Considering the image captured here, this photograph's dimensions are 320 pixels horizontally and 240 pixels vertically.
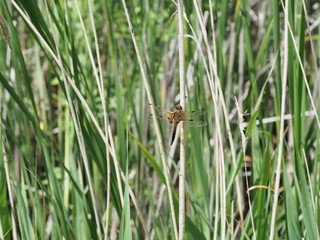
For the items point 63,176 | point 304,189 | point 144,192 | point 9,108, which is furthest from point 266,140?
point 144,192

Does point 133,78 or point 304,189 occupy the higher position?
point 133,78

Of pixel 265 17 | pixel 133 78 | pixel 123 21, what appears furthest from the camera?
pixel 265 17

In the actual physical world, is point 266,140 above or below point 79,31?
below

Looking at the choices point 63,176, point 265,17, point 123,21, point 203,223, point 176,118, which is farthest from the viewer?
point 265,17

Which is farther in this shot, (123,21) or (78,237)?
(123,21)

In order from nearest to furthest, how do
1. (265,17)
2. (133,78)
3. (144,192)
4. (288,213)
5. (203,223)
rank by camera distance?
(288,213) → (203,223) → (133,78) → (144,192) → (265,17)

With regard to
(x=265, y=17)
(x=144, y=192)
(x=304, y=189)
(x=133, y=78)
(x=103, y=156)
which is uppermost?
(x=265, y=17)

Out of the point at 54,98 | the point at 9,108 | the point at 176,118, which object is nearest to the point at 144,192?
the point at 9,108

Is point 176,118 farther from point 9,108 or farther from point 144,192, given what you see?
point 144,192

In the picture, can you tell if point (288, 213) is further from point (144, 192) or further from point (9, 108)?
point (144, 192)
